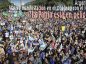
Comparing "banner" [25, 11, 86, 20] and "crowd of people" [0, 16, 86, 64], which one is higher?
"crowd of people" [0, 16, 86, 64]

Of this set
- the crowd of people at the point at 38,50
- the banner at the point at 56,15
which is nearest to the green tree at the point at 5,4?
the banner at the point at 56,15

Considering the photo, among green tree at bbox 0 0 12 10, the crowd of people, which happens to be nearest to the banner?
green tree at bbox 0 0 12 10

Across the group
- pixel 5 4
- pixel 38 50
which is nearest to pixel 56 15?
pixel 38 50

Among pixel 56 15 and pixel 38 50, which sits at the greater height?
pixel 38 50

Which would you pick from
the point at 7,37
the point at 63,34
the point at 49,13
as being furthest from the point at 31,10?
the point at 7,37

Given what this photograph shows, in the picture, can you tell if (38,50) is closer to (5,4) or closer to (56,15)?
(56,15)

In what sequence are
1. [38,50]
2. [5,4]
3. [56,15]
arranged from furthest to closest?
[5,4]
[56,15]
[38,50]

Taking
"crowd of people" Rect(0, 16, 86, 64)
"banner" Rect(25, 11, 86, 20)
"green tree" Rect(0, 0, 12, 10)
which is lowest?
"green tree" Rect(0, 0, 12, 10)

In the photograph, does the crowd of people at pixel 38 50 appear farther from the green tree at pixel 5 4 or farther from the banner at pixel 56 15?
the green tree at pixel 5 4

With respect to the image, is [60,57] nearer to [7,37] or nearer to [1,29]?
[7,37]

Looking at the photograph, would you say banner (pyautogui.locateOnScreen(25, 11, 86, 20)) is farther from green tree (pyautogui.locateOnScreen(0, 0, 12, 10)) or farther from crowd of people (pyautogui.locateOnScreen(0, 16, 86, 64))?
crowd of people (pyautogui.locateOnScreen(0, 16, 86, 64))

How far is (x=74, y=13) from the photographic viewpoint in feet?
186

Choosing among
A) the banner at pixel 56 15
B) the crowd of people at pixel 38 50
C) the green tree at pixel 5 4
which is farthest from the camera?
the green tree at pixel 5 4

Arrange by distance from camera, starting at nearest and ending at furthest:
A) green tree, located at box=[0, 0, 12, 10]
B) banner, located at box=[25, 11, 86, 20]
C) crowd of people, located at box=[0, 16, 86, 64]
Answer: crowd of people, located at box=[0, 16, 86, 64] < banner, located at box=[25, 11, 86, 20] < green tree, located at box=[0, 0, 12, 10]
